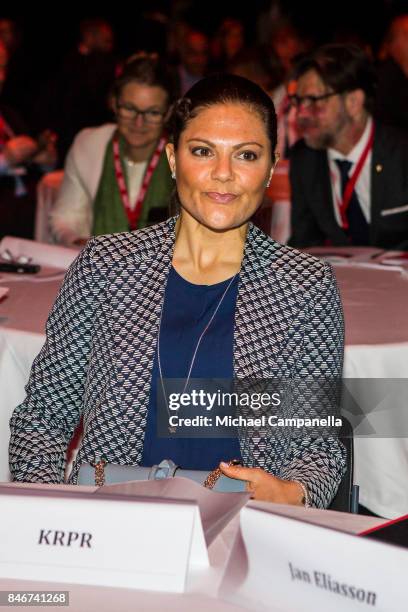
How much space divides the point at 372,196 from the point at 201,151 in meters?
2.72

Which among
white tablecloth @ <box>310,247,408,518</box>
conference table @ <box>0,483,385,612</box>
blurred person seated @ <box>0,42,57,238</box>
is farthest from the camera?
blurred person seated @ <box>0,42,57,238</box>

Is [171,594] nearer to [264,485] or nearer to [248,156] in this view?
[264,485]

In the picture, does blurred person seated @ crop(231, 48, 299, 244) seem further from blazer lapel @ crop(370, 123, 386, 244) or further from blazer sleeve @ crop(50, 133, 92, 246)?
blazer sleeve @ crop(50, 133, 92, 246)

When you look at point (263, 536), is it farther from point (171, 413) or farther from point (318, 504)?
point (171, 413)

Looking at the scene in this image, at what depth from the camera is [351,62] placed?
4980 millimetres

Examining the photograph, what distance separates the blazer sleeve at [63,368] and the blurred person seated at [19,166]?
4361 millimetres

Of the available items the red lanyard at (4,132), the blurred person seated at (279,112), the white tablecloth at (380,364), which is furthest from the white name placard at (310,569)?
the red lanyard at (4,132)

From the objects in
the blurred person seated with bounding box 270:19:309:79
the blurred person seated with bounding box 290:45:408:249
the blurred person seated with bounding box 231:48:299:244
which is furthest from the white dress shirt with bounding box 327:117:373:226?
the blurred person seated with bounding box 270:19:309:79

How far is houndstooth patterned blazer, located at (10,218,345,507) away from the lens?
2227 millimetres

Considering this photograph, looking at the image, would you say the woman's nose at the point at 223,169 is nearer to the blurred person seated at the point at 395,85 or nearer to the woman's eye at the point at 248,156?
the woman's eye at the point at 248,156

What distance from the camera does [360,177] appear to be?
194 inches

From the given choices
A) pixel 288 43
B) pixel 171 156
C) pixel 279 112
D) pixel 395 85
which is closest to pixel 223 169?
pixel 171 156

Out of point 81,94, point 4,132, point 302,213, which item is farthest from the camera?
point 81,94

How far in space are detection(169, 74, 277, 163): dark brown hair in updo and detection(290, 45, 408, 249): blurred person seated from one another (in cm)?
262
